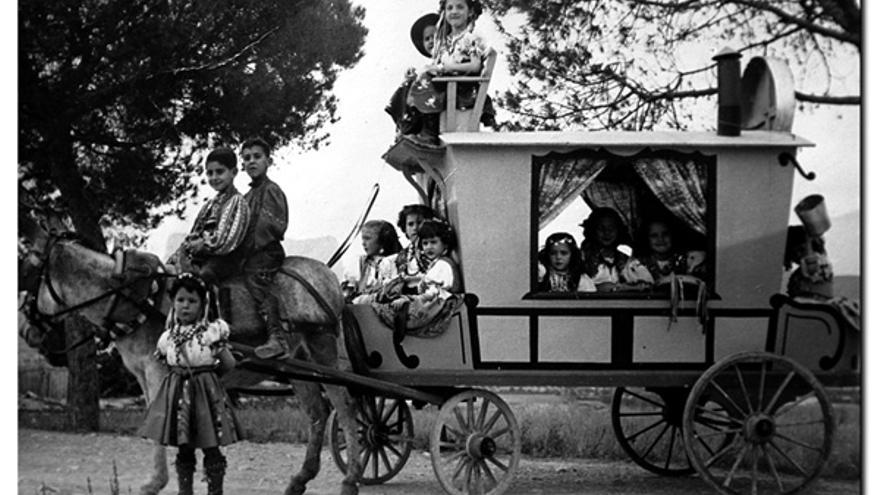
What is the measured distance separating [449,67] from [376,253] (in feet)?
4.38

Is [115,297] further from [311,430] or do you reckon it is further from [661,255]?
[661,255]

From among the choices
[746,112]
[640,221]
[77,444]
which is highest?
[746,112]

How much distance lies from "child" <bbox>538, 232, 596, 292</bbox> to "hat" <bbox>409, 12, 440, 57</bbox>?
154 centimetres

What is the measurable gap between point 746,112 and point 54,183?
4473 millimetres

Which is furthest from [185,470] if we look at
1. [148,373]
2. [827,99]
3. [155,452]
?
[827,99]

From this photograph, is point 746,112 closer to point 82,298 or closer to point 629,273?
point 629,273

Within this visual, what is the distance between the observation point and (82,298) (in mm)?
8648

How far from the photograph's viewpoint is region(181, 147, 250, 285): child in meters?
8.66

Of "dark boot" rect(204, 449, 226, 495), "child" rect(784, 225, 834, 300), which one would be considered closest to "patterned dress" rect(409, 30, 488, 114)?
"child" rect(784, 225, 834, 300)

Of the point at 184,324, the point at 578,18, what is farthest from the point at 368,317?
the point at 578,18

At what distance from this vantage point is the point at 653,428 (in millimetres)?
10422

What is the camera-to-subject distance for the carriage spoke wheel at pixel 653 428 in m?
9.88

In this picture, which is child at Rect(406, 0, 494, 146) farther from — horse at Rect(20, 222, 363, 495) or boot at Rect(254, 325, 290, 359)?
boot at Rect(254, 325, 290, 359)

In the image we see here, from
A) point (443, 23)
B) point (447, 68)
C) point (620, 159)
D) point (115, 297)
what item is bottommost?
point (115, 297)
